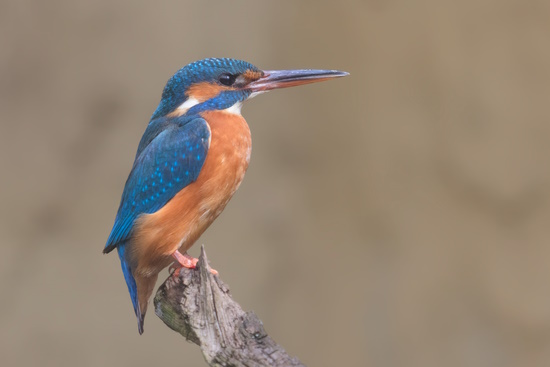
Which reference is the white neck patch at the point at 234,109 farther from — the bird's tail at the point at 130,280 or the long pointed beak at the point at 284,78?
the bird's tail at the point at 130,280

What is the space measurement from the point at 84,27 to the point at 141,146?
4.48 ft

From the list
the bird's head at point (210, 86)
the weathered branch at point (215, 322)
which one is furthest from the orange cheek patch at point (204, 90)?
the weathered branch at point (215, 322)

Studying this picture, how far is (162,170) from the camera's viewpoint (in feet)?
7.25

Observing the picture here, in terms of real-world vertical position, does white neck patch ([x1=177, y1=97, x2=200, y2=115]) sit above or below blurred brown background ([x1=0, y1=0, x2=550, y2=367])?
above

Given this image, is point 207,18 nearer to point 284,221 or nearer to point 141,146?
point 284,221

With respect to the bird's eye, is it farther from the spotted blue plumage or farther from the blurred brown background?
the blurred brown background

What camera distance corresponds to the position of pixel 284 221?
11.9ft

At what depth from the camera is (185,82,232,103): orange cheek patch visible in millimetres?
2363

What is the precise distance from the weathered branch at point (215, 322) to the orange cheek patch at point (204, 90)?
1.79 feet

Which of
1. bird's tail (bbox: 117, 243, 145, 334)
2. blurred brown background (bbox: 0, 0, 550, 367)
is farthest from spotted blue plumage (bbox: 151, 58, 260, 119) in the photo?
blurred brown background (bbox: 0, 0, 550, 367)

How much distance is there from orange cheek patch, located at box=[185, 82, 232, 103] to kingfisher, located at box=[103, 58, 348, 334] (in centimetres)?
2

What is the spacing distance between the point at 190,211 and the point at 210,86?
0.36 metres

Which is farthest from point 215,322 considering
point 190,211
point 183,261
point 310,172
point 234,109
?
point 310,172

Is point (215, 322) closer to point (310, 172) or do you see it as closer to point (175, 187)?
point (175, 187)
